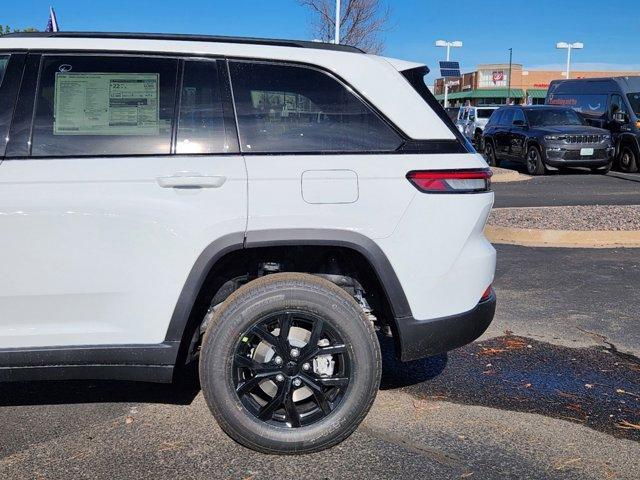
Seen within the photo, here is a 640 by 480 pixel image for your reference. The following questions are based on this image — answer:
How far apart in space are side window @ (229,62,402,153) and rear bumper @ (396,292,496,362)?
2.78 ft

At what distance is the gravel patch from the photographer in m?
9.38

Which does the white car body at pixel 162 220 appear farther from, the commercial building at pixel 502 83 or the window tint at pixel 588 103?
the commercial building at pixel 502 83

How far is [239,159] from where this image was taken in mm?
3219

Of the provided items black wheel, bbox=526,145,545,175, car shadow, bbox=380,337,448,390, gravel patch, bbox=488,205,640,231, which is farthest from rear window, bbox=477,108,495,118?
car shadow, bbox=380,337,448,390

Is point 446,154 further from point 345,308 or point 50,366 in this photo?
point 50,366

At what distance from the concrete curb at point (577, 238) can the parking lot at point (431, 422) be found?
332 cm

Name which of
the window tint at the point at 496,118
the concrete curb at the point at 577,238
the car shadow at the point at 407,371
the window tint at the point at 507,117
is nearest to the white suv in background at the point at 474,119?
the window tint at the point at 496,118

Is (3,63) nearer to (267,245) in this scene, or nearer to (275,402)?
(267,245)

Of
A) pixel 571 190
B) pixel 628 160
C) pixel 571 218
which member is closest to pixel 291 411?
pixel 571 218

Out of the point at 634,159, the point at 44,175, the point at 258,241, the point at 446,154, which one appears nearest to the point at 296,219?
the point at 258,241

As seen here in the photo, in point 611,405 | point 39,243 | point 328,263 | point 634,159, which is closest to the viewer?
point 39,243

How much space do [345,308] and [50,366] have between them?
1.35m

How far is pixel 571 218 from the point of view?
10.2m

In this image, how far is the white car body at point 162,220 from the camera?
121 inches
